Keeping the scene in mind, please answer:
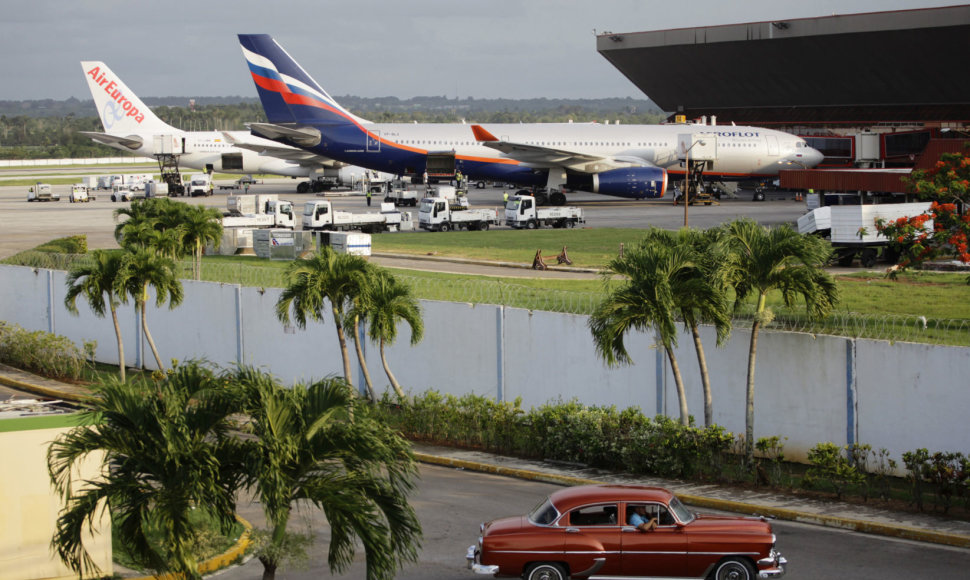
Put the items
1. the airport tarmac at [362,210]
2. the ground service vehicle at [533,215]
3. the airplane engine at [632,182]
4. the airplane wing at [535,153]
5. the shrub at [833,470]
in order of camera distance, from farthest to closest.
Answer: the airplane wing at [535,153] < the airplane engine at [632,182] < the airport tarmac at [362,210] < the ground service vehicle at [533,215] < the shrub at [833,470]

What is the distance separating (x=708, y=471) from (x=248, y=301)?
13.5 metres

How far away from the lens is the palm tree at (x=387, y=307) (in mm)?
20438

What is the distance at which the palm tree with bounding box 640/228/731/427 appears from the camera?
1778 centimetres

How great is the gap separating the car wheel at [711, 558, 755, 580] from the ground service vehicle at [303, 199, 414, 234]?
136ft

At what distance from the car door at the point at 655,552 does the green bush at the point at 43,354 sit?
20.4 m

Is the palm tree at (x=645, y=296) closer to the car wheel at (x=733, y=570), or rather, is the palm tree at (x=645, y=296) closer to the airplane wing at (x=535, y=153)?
the car wheel at (x=733, y=570)

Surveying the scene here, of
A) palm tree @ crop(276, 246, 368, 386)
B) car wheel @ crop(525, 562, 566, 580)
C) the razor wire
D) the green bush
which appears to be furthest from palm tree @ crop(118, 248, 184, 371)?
car wheel @ crop(525, 562, 566, 580)

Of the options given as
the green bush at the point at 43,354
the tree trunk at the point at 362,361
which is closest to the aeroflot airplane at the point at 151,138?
the green bush at the point at 43,354

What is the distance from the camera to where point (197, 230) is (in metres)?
31.1

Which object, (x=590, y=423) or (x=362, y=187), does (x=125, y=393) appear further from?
(x=362, y=187)

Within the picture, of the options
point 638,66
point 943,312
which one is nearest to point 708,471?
point 943,312

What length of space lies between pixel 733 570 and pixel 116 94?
94.8 metres

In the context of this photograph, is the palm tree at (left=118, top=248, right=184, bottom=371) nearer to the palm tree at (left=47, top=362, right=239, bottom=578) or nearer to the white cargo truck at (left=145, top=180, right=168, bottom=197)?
the palm tree at (left=47, top=362, right=239, bottom=578)

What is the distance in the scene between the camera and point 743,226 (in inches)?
724
